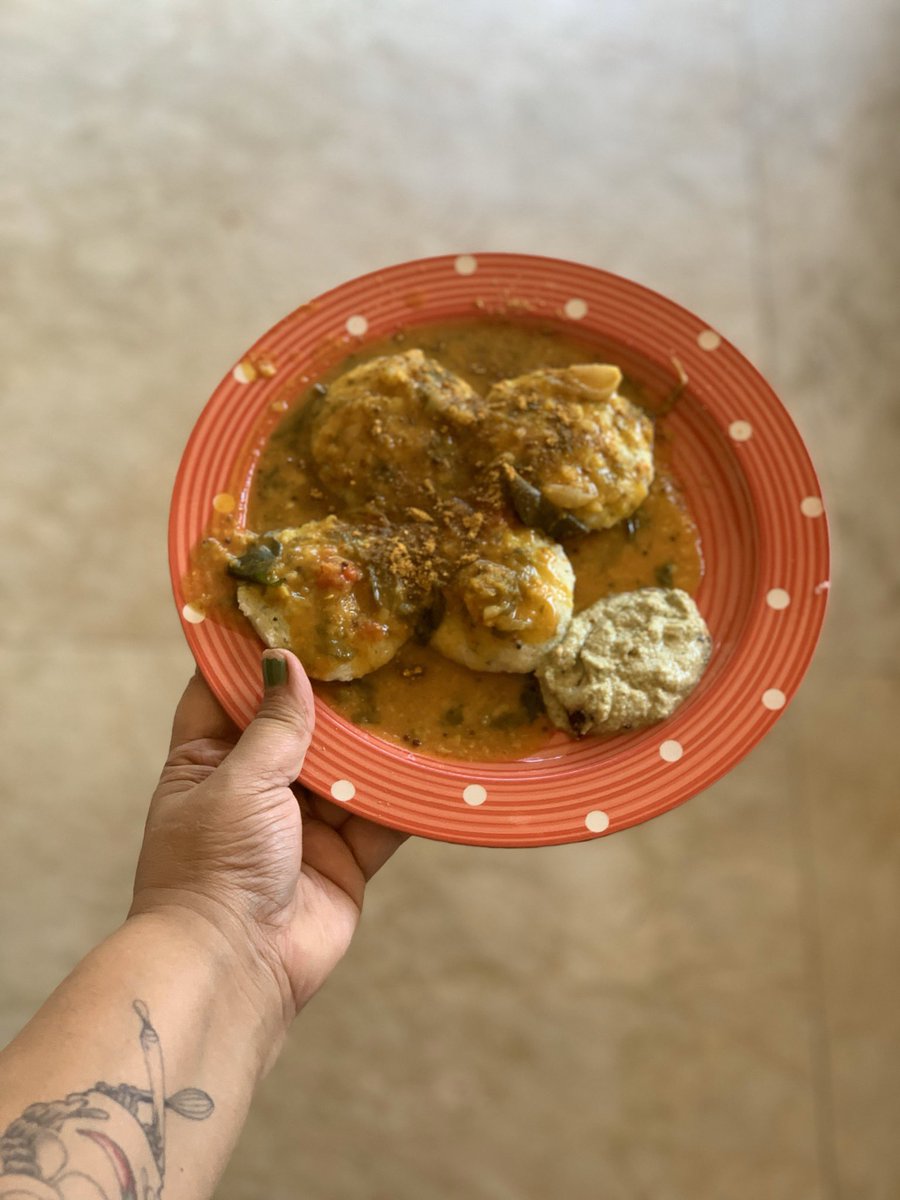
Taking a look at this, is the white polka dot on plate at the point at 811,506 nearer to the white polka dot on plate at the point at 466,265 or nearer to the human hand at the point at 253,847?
the white polka dot on plate at the point at 466,265

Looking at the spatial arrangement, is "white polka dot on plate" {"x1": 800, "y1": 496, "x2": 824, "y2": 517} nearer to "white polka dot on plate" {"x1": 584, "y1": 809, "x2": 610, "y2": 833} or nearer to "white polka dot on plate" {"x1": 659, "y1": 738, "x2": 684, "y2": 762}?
"white polka dot on plate" {"x1": 659, "y1": 738, "x2": 684, "y2": 762}

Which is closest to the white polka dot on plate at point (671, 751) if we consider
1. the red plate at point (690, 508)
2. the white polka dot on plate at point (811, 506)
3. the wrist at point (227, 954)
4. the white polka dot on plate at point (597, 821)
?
the red plate at point (690, 508)

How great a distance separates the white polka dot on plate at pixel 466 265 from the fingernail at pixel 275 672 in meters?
0.87

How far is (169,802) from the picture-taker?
5.73 ft

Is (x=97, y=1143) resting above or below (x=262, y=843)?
below

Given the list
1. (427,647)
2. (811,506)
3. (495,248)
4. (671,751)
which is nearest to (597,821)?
(671,751)

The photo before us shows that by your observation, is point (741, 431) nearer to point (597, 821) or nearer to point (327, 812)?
point (597, 821)

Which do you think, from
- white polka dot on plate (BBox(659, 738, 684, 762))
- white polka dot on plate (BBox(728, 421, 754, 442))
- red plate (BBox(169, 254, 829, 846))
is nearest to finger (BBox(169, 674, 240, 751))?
red plate (BBox(169, 254, 829, 846))

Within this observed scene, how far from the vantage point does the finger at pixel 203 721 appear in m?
1.87

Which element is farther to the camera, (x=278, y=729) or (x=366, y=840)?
(x=366, y=840)

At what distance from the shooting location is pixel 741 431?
6.36 ft

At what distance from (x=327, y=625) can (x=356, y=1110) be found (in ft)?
4.28

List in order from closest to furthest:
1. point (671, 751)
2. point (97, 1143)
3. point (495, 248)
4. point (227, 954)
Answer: point (97, 1143)
point (227, 954)
point (671, 751)
point (495, 248)

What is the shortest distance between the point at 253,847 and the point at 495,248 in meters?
1.93
